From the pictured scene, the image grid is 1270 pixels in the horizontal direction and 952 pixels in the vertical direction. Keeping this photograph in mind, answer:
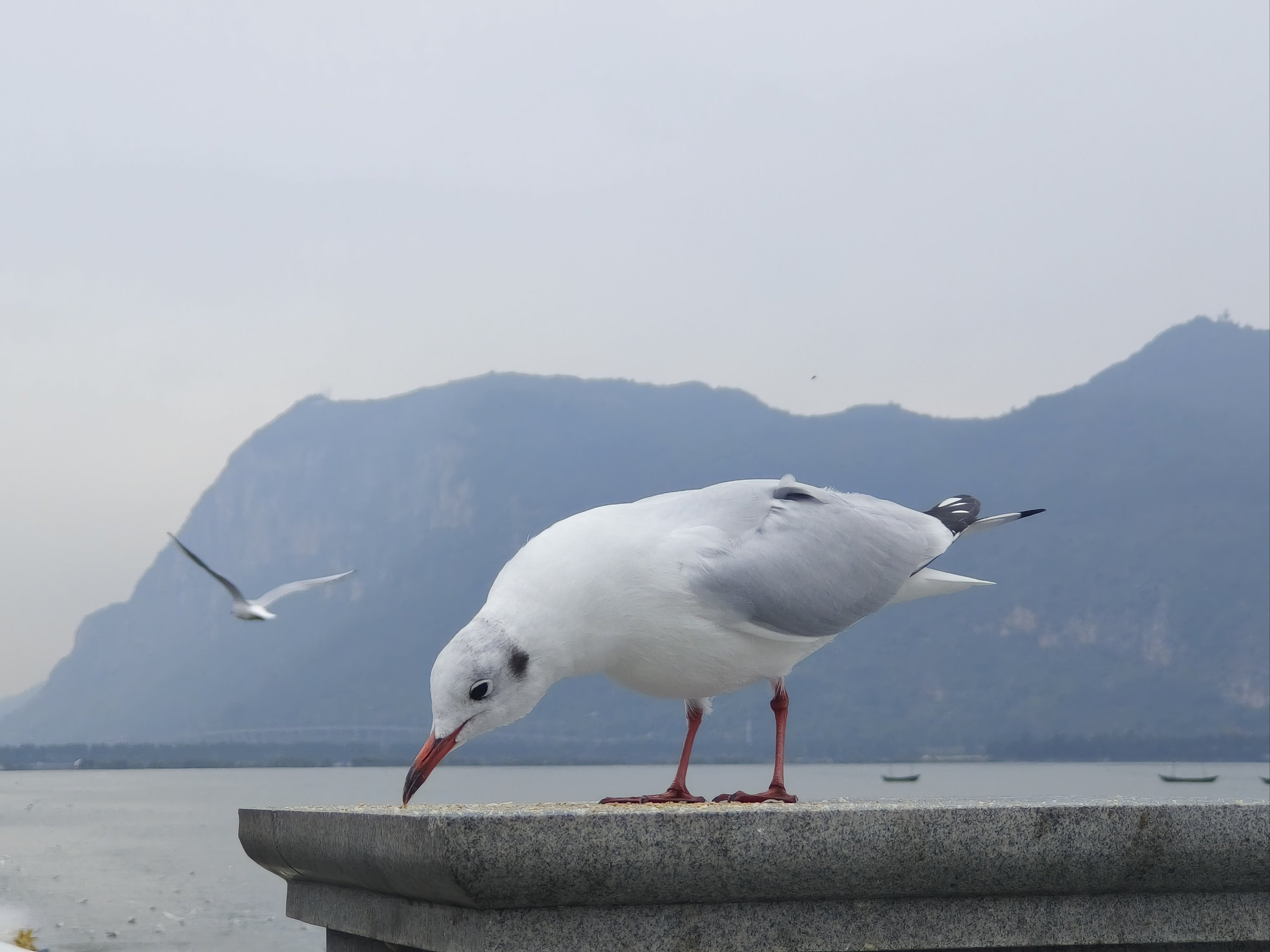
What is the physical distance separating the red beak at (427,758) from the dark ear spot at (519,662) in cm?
26

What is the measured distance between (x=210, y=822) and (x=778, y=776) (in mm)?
87832

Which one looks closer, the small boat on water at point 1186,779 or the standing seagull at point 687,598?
the standing seagull at point 687,598

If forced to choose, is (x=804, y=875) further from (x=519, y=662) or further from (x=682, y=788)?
(x=682, y=788)

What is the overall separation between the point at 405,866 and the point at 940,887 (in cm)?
158

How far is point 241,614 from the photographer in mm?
6887

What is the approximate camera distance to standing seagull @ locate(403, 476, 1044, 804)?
4969mm

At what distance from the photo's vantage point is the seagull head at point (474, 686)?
489cm

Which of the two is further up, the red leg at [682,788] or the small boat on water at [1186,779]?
the red leg at [682,788]

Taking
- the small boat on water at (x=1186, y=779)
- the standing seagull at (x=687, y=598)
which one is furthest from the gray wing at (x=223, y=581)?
the small boat on water at (x=1186, y=779)

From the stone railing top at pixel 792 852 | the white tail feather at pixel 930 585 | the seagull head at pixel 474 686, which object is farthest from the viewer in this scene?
the white tail feather at pixel 930 585

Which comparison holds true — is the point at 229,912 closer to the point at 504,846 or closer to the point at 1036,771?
the point at 504,846

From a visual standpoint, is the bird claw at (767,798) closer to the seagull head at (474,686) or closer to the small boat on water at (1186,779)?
the seagull head at (474,686)

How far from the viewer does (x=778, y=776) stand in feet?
18.6

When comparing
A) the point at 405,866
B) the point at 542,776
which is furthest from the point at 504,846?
the point at 542,776
